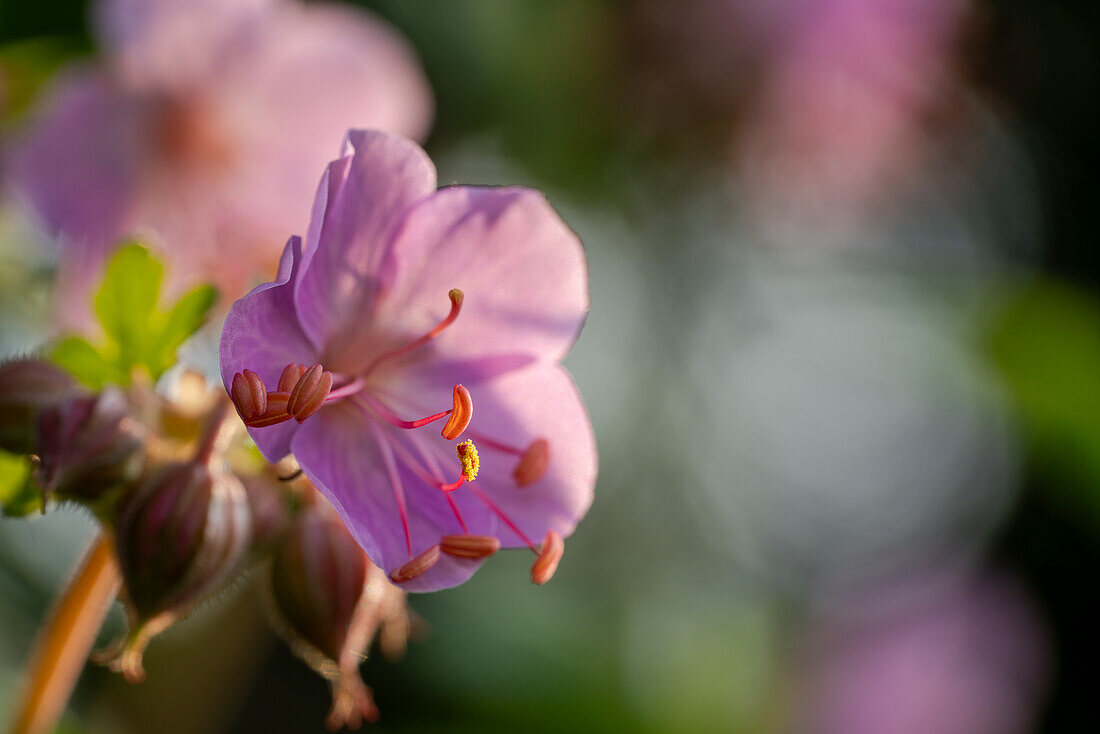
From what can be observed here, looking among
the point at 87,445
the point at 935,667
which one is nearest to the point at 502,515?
the point at 87,445

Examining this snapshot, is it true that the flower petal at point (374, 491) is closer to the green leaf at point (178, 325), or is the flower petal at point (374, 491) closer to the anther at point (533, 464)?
the anther at point (533, 464)

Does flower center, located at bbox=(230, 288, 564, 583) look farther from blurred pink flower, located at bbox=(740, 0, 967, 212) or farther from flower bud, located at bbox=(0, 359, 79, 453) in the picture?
blurred pink flower, located at bbox=(740, 0, 967, 212)

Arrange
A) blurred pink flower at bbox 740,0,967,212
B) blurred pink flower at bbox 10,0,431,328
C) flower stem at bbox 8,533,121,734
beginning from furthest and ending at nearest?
blurred pink flower at bbox 740,0,967,212 → blurred pink flower at bbox 10,0,431,328 → flower stem at bbox 8,533,121,734

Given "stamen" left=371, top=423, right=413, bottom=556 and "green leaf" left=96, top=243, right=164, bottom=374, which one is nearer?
"stamen" left=371, top=423, right=413, bottom=556

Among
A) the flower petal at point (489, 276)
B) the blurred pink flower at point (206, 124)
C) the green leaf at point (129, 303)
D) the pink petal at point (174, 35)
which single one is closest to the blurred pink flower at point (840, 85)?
the blurred pink flower at point (206, 124)

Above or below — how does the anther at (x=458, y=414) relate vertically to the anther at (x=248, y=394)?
below

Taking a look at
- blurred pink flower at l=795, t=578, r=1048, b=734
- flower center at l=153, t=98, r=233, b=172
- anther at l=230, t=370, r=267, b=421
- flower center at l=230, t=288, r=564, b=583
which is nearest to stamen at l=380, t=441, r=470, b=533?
flower center at l=230, t=288, r=564, b=583

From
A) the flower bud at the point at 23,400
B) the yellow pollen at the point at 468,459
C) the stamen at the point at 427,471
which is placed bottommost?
the flower bud at the point at 23,400
